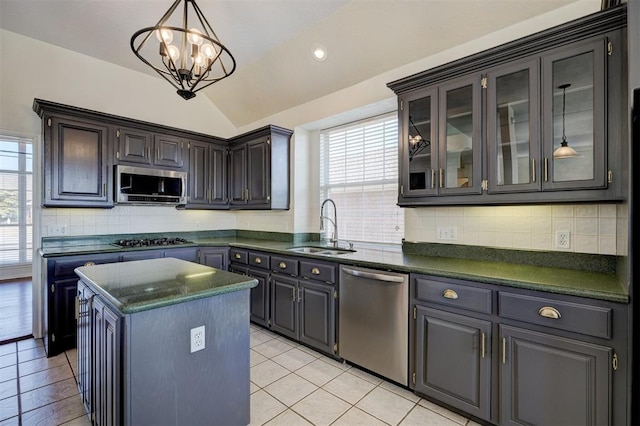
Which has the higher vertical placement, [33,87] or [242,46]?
[242,46]

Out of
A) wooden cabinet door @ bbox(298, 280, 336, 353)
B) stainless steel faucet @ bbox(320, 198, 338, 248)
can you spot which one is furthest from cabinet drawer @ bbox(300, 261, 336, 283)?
stainless steel faucet @ bbox(320, 198, 338, 248)

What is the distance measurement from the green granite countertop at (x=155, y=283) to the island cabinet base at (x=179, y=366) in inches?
2.6

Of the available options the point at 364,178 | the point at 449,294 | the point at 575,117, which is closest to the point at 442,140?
the point at 575,117

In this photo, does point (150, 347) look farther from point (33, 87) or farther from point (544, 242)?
point (33, 87)

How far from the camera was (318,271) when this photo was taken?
2.84 metres

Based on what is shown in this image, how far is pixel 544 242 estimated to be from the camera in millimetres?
2184

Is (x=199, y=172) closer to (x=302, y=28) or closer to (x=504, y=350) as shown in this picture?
(x=302, y=28)

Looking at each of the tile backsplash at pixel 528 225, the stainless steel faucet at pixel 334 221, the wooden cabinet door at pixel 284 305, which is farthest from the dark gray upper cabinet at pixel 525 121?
the wooden cabinet door at pixel 284 305

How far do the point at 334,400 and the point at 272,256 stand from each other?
5.05 feet

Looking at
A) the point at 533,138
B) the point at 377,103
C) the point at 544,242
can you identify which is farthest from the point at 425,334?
the point at 377,103

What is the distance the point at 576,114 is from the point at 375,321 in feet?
6.22

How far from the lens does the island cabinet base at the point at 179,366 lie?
4.44ft

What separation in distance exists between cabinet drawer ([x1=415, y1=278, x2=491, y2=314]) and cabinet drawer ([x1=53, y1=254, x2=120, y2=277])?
120 inches

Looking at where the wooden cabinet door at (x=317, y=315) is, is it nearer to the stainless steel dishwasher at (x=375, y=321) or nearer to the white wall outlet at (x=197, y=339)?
the stainless steel dishwasher at (x=375, y=321)
